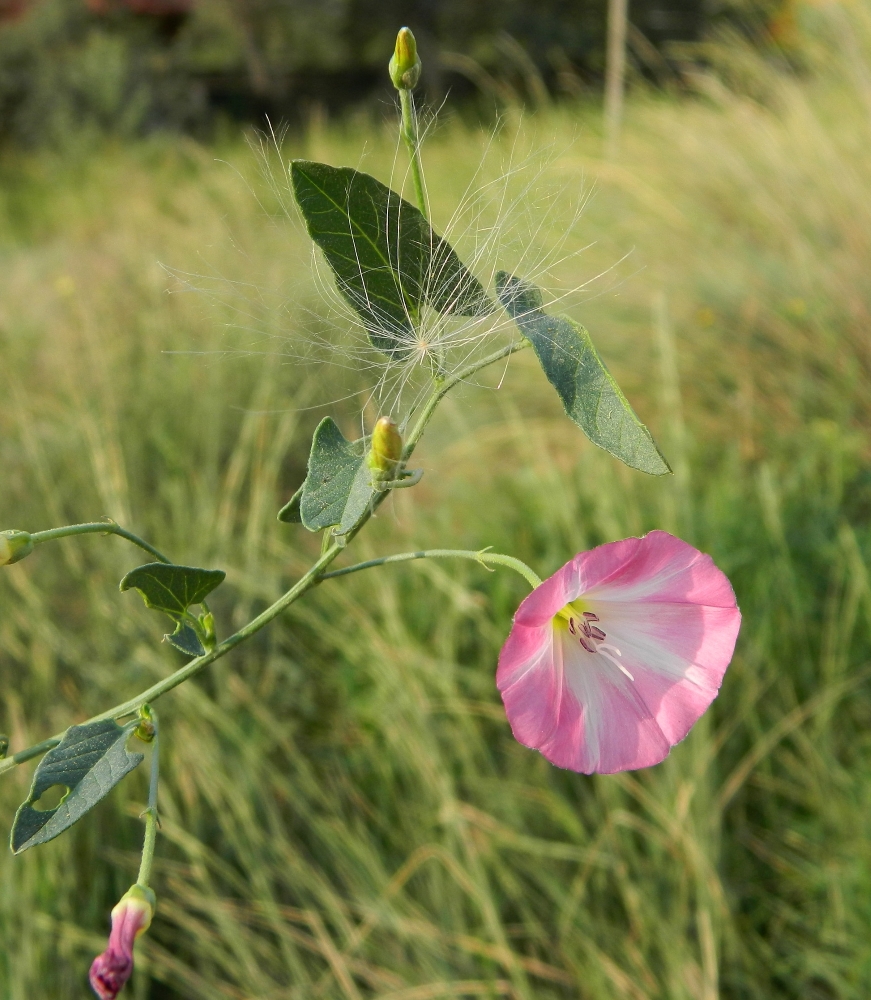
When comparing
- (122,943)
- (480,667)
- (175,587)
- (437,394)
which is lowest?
(480,667)

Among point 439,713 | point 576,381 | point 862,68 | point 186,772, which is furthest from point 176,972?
point 862,68

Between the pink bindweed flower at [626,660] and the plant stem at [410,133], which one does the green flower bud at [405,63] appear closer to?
the plant stem at [410,133]

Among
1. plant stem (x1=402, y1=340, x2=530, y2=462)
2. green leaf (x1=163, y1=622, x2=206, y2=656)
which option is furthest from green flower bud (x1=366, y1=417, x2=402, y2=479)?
green leaf (x1=163, y1=622, x2=206, y2=656)

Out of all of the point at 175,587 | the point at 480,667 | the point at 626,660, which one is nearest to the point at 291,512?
the point at 175,587

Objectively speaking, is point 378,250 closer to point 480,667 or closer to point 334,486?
point 334,486

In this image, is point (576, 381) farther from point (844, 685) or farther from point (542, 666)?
point (844, 685)

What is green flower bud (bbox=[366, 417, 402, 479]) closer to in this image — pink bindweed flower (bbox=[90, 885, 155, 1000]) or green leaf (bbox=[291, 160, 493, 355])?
Answer: green leaf (bbox=[291, 160, 493, 355])

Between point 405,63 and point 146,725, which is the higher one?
point 405,63
